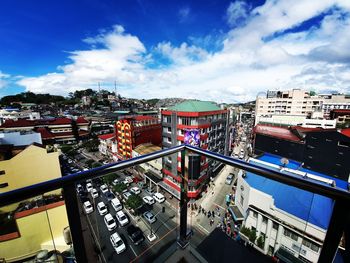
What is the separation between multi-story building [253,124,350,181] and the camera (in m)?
13.8

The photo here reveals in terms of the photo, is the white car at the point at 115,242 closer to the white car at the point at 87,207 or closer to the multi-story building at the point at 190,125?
the white car at the point at 87,207

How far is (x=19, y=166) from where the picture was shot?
8680 millimetres

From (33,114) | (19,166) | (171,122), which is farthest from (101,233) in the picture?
(33,114)

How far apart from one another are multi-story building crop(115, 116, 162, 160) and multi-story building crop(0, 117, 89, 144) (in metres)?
14.9

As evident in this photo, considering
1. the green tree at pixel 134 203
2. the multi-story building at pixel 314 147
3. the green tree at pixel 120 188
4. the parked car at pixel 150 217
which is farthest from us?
the multi-story building at pixel 314 147

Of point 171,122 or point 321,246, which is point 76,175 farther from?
point 171,122

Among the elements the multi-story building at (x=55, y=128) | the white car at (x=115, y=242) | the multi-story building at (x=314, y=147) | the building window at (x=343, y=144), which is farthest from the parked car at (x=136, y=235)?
the multi-story building at (x=55, y=128)

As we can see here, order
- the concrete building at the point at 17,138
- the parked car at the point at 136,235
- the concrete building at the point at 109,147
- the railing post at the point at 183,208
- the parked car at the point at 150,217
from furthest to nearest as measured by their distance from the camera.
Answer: the concrete building at the point at 109,147
the concrete building at the point at 17,138
the parked car at the point at 136,235
the railing post at the point at 183,208
the parked car at the point at 150,217

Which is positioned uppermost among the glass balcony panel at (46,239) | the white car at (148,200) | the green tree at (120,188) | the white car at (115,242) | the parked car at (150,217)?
the glass balcony panel at (46,239)

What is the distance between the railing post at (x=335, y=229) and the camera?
0.85m

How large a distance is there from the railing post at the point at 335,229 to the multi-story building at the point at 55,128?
32.2 meters

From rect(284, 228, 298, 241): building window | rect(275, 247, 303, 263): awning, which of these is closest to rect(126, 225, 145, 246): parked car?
rect(275, 247, 303, 263): awning

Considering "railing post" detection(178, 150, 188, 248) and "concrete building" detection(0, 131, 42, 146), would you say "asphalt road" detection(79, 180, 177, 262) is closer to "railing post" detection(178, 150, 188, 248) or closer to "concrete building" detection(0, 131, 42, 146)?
"railing post" detection(178, 150, 188, 248)

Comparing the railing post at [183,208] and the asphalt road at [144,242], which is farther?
the railing post at [183,208]
